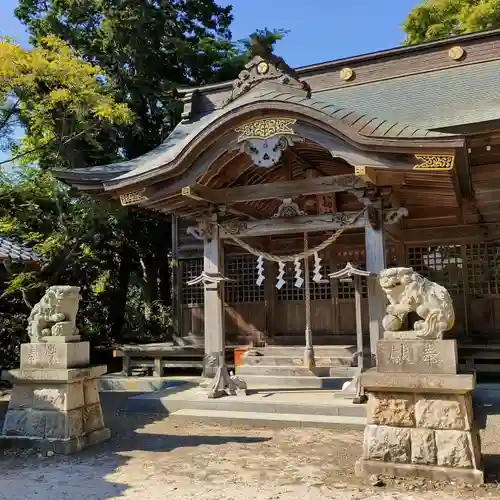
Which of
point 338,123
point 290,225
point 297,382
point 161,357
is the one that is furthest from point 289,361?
point 338,123

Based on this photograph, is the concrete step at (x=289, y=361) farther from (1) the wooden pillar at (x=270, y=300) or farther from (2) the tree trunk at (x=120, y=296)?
(2) the tree trunk at (x=120, y=296)

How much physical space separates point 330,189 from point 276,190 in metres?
0.89

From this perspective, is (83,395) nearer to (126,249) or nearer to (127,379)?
(127,379)

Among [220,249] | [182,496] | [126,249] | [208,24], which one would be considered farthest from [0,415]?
[208,24]

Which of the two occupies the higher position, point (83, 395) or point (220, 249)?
point (220, 249)

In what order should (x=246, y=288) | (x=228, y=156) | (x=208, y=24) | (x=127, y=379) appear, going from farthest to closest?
(x=208, y=24)
(x=246, y=288)
(x=127, y=379)
(x=228, y=156)

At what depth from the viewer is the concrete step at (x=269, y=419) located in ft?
23.6

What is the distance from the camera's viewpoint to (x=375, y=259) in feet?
27.6

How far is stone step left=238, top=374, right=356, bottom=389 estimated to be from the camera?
9398 mm

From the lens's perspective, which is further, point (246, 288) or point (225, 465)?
point (246, 288)

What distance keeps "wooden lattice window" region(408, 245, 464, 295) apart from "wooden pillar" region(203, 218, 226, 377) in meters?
4.31

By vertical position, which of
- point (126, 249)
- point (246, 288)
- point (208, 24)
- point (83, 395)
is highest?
point (208, 24)

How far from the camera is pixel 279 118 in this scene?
26.9 feet

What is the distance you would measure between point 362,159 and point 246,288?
5603mm
